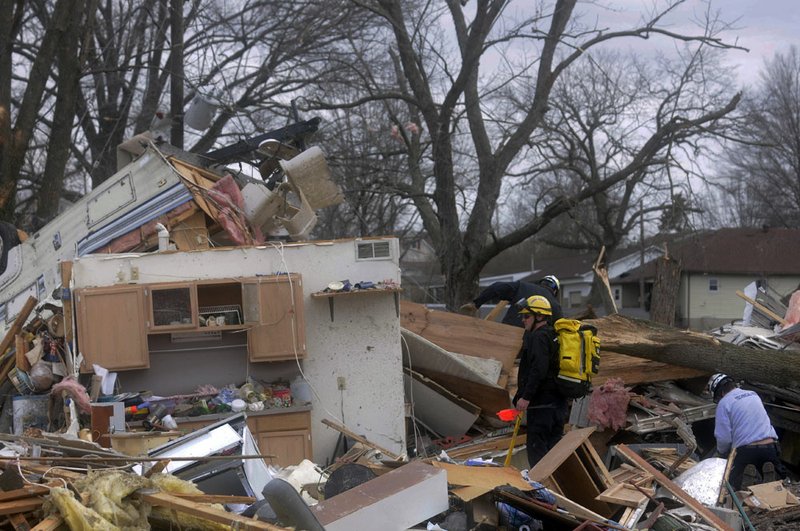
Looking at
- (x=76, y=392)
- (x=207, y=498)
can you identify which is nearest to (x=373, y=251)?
(x=76, y=392)

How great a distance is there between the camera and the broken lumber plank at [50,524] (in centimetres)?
462

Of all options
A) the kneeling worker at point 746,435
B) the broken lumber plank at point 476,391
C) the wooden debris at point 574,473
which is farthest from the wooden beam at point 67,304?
the kneeling worker at point 746,435

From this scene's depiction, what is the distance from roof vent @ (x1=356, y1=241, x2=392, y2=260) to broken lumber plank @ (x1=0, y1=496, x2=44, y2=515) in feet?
Result: 16.8

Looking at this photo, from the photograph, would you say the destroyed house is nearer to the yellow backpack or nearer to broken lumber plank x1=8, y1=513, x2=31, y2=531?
the yellow backpack

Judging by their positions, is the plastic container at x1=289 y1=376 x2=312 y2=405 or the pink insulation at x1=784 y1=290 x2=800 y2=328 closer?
the plastic container at x1=289 y1=376 x2=312 y2=405

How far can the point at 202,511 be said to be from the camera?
16.3 feet

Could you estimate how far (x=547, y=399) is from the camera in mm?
8336

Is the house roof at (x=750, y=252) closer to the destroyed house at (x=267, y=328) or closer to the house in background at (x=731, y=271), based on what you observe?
the house in background at (x=731, y=271)

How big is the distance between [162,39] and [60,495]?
14.0m

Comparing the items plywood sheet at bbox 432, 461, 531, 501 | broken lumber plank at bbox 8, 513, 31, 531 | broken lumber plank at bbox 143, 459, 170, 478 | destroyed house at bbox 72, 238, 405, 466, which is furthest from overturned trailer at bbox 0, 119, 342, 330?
broken lumber plank at bbox 8, 513, 31, 531

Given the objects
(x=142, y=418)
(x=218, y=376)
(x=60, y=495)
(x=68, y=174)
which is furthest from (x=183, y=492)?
(x=68, y=174)

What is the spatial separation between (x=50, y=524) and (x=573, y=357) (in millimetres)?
4884

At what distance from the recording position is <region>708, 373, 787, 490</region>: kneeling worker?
26.7 feet

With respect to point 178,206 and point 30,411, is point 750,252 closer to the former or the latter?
point 178,206
